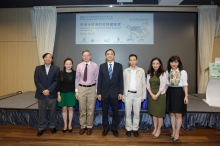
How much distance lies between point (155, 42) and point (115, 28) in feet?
4.15

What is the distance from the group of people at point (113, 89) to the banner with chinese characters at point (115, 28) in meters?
2.18

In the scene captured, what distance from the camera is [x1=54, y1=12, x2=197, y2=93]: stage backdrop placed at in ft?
14.4

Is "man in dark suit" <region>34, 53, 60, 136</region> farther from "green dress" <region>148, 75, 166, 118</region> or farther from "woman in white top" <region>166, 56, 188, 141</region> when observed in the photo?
"woman in white top" <region>166, 56, 188, 141</region>

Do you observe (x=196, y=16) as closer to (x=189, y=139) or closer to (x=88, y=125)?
(x=189, y=139)

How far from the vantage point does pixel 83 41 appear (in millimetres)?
4453

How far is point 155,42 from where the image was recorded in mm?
4414

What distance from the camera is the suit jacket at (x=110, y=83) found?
7.52 feet

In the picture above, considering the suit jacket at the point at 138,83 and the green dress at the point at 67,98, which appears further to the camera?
the green dress at the point at 67,98

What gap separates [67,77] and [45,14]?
2.89 metres

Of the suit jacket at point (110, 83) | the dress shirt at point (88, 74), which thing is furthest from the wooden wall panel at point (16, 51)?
the suit jacket at point (110, 83)

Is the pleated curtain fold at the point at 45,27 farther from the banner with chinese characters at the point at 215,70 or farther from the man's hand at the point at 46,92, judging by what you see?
the banner with chinese characters at the point at 215,70

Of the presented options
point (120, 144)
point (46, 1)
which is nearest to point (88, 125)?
point (120, 144)

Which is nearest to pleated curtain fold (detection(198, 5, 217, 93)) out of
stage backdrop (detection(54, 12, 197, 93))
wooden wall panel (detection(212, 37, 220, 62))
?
stage backdrop (detection(54, 12, 197, 93))

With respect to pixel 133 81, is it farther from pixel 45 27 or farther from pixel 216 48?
pixel 216 48
